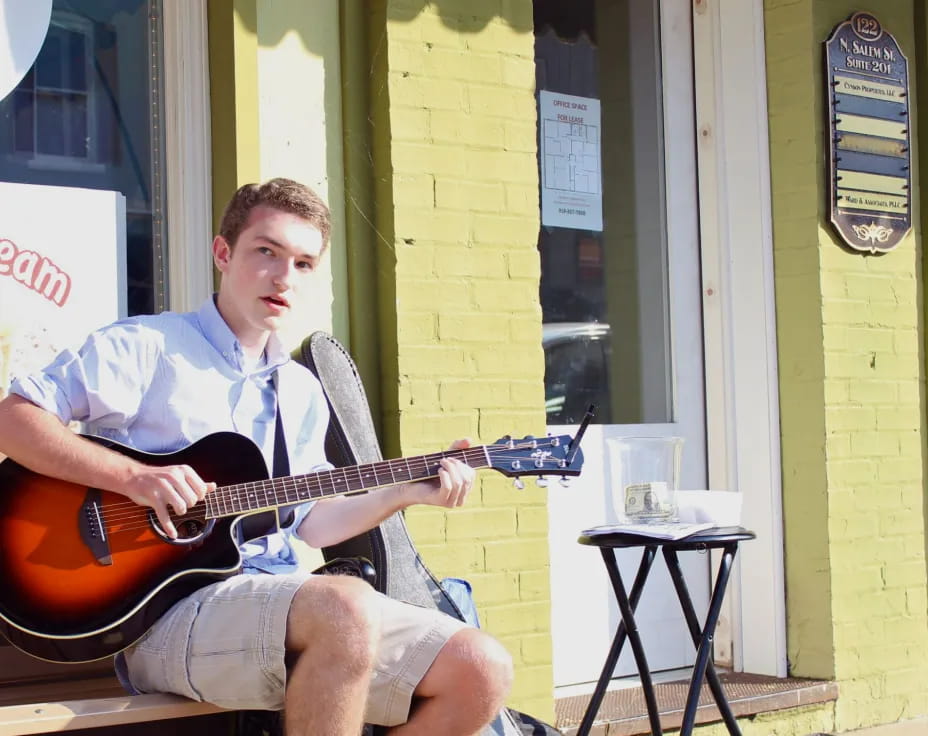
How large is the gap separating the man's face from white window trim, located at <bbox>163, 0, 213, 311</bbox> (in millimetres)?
653

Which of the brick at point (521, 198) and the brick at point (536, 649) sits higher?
the brick at point (521, 198)

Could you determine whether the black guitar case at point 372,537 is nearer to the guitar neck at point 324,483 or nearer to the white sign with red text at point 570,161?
the guitar neck at point 324,483

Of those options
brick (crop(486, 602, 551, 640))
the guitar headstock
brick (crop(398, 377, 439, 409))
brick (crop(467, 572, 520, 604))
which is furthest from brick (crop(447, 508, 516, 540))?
the guitar headstock

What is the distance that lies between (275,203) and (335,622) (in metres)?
0.95

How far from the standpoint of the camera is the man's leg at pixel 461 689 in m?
2.56

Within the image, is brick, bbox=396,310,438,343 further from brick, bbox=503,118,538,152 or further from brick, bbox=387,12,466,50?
brick, bbox=387,12,466,50

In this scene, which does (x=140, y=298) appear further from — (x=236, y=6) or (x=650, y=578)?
(x=650, y=578)

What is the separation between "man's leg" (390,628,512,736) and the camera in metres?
2.56

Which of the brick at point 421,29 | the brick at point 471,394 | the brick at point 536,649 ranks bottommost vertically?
the brick at point 536,649

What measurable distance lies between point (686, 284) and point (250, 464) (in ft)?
7.95

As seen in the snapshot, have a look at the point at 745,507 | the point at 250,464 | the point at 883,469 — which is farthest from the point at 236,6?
the point at 883,469

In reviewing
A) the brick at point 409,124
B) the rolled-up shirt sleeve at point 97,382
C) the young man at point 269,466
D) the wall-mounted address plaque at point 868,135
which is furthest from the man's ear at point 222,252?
the wall-mounted address plaque at point 868,135

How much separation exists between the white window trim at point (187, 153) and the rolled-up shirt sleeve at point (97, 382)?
785mm

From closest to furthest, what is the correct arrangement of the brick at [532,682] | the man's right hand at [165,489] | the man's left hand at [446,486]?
the man's right hand at [165,489], the man's left hand at [446,486], the brick at [532,682]
